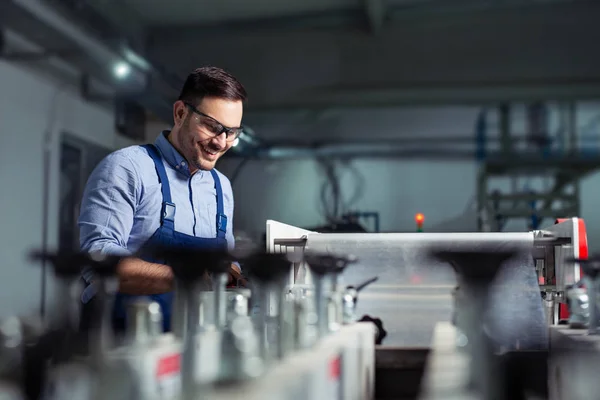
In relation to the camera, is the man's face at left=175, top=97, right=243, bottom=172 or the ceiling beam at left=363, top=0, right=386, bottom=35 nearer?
the man's face at left=175, top=97, right=243, bottom=172

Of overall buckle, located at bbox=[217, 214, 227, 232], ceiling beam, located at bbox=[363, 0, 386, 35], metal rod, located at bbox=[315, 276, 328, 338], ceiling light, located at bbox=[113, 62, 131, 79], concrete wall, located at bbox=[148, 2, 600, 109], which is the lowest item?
metal rod, located at bbox=[315, 276, 328, 338]

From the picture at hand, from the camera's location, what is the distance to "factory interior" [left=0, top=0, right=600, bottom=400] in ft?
2.07

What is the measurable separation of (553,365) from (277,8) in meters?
4.03

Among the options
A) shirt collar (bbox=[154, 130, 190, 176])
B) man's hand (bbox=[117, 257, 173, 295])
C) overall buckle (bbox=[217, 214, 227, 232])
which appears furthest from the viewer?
overall buckle (bbox=[217, 214, 227, 232])

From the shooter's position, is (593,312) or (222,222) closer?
(593,312)

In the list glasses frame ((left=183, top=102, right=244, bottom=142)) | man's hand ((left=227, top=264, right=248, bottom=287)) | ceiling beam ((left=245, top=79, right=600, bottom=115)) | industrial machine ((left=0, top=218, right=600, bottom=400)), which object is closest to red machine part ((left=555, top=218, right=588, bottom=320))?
industrial machine ((left=0, top=218, right=600, bottom=400))

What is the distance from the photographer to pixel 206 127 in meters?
1.53

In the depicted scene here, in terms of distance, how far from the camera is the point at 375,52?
471cm

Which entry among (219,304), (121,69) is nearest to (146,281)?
(219,304)

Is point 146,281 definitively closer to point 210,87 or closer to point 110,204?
point 110,204

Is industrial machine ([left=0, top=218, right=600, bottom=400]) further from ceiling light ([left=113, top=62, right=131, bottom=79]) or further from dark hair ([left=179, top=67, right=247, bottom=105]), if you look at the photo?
ceiling light ([left=113, top=62, right=131, bottom=79])

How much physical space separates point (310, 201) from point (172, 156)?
11.2 feet

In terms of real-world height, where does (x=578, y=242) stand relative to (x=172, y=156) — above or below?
below

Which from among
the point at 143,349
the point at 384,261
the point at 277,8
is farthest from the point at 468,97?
the point at 143,349
